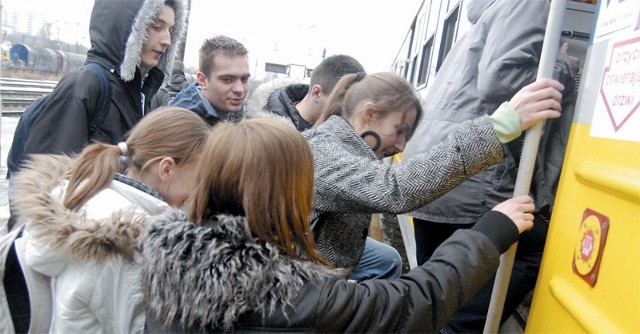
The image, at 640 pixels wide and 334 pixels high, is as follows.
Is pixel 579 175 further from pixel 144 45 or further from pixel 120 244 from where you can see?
pixel 144 45

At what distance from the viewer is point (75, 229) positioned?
4.68ft

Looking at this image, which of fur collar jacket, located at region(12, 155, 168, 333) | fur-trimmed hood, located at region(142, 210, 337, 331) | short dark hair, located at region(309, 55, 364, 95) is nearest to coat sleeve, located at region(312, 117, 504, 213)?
fur-trimmed hood, located at region(142, 210, 337, 331)

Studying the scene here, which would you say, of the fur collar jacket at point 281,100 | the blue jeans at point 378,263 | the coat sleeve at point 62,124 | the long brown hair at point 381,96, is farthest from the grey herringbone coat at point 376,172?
the fur collar jacket at point 281,100

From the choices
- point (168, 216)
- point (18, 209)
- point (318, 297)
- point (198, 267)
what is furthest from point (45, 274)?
point (318, 297)

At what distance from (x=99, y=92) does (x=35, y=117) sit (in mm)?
268

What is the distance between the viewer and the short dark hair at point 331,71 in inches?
125

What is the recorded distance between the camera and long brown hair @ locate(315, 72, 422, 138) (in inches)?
74.7

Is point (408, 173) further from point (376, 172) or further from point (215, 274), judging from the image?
point (215, 274)

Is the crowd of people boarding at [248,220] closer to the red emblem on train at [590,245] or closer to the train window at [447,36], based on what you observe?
the red emblem on train at [590,245]

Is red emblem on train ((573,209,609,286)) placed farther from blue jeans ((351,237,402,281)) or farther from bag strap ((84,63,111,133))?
bag strap ((84,63,111,133))

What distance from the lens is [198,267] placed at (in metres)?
1.23

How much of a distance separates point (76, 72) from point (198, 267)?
1.40 metres

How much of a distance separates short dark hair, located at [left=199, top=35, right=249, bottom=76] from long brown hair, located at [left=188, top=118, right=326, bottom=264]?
2018 millimetres

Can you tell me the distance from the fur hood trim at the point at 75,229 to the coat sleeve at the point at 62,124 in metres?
0.70
